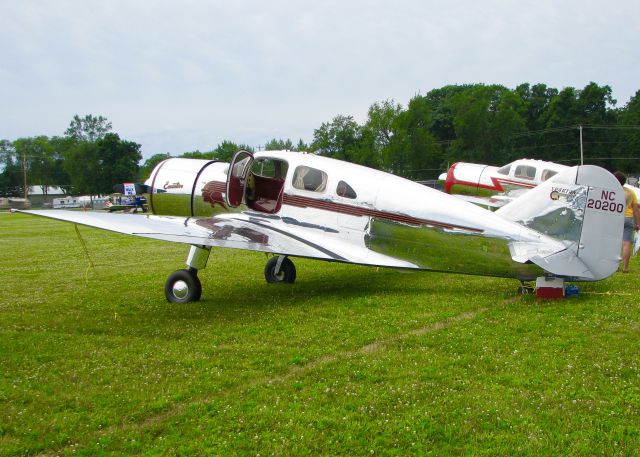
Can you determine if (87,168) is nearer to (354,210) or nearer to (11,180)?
(11,180)

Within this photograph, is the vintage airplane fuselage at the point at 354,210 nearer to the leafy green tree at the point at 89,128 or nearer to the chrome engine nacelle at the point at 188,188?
the chrome engine nacelle at the point at 188,188

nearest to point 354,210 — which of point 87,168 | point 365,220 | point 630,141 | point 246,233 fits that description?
point 365,220

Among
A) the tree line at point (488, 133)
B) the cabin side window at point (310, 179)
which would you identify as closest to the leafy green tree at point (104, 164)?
the tree line at point (488, 133)

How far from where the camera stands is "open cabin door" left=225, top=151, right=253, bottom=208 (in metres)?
8.84

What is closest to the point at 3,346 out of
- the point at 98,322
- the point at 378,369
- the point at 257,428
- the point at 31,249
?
the point at 98,322

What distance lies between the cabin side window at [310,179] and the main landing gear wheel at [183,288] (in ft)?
7.28

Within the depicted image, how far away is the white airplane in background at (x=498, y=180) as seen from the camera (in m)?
16.0

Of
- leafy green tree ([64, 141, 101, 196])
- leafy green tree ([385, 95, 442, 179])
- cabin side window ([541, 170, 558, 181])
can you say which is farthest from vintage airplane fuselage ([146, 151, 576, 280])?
leafy green tree ([64, 141, 101, 196])

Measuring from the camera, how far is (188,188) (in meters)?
9.40

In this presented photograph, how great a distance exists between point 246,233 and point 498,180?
37.6 ft

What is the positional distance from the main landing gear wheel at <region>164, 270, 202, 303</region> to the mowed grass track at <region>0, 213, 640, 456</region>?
216 millimetres

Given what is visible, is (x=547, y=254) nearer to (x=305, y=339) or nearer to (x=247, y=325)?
(x=305, y=339)

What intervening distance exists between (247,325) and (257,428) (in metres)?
2.92

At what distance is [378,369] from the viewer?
4.63m
